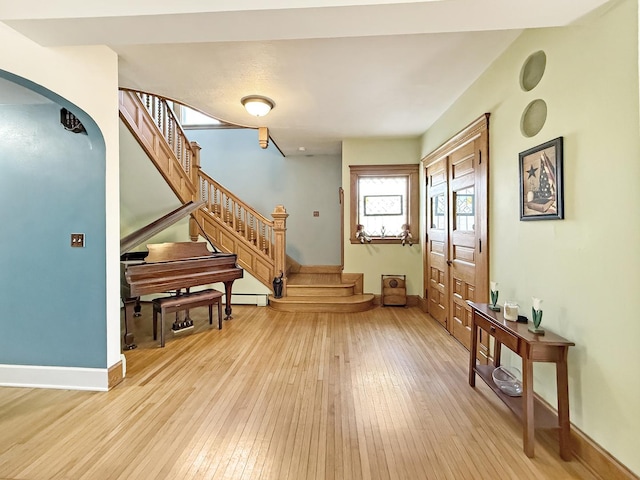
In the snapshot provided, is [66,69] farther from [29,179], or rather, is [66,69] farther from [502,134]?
[502,134]

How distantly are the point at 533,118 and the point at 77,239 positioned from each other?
143 inches

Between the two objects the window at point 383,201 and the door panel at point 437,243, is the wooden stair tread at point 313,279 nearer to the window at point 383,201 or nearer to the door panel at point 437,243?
the window at point 383,201

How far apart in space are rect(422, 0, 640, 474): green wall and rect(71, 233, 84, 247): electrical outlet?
11.3ft

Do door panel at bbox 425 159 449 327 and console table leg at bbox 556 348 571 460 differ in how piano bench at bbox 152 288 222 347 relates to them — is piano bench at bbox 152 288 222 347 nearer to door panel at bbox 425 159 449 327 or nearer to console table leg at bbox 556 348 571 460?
door panel at bbox 425 159 449 327

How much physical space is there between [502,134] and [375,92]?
139 cm

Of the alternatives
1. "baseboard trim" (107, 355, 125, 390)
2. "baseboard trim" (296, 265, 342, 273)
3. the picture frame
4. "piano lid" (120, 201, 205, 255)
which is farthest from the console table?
"baseboard trim" (296, 265, 342, 273)

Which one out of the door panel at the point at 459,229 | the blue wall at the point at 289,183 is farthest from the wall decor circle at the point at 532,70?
the blue wall at the point at 289,183

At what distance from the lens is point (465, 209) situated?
3396 millimetres

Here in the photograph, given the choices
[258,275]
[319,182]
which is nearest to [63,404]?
[258,275]

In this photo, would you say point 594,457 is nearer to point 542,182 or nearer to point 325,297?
point 542,182

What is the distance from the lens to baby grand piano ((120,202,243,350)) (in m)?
3.19

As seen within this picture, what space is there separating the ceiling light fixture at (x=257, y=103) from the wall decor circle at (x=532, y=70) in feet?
8.08

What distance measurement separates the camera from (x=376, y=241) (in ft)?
17.0

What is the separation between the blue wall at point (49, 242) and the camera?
7.95ft
